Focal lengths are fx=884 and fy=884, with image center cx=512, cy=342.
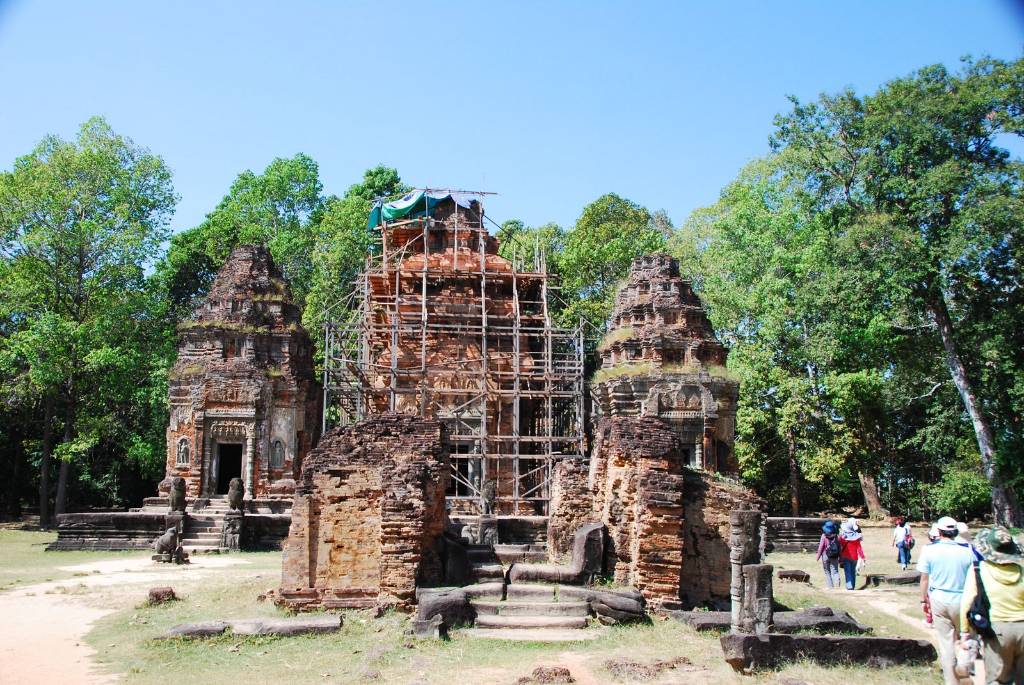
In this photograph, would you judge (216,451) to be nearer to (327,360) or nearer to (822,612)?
(327,360)

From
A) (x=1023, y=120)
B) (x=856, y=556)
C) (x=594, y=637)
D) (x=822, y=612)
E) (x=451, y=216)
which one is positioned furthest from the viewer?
(x=451, y=216)

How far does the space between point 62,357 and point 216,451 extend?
628 centimetres

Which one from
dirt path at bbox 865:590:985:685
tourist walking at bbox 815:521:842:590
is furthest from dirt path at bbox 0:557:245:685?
tourist walking at bbox 815:521:842:590

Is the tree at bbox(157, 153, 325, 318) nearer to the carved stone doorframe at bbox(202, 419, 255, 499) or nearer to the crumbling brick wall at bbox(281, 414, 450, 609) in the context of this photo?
the carved stone doorframe at bbox(202, 419, 255, 499)

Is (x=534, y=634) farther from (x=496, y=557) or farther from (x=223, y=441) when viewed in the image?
(x=223, y=441)

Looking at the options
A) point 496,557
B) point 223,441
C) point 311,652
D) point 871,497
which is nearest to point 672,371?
point 871,497

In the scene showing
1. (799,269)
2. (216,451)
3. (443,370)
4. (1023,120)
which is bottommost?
(216,451)

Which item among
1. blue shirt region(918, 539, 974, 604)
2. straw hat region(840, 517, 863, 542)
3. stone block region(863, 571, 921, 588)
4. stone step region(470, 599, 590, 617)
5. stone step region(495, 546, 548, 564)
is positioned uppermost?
blue shirt region(918, 539, 974, 604)

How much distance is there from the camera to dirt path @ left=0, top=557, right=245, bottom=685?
934cm

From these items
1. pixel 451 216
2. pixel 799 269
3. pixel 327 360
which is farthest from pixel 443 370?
pixel 799 269

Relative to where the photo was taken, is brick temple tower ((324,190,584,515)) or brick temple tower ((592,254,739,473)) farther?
brick temple tower ((324,190,584,515))

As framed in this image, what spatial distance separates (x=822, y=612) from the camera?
38.7ft

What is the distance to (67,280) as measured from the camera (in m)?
30.3

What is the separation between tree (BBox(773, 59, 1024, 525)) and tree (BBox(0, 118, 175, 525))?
24.1 metres
